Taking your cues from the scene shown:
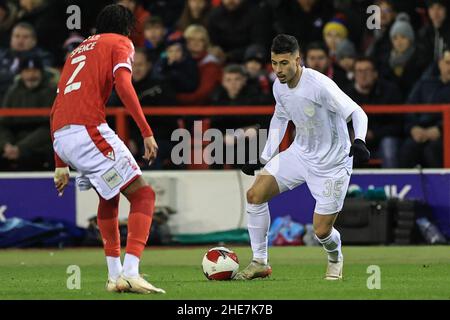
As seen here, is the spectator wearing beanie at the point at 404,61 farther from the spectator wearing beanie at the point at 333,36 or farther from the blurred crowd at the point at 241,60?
the spectator wearing beanie at the point at 333,36

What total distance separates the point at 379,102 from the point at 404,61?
813 millimetres

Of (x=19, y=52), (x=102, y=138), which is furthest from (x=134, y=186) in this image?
(x=19, y=52)

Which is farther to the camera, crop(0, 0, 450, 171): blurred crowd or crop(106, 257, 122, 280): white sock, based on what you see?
crop(0, 0, 450, 171): blurred crowd

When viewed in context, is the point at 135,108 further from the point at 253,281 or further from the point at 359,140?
the point at 253,281

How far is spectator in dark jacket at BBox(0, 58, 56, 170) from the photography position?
15211 mm

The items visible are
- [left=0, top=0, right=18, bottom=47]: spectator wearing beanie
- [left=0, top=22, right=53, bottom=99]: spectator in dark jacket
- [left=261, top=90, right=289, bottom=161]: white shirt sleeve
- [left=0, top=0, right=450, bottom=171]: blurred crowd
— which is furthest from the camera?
[left=0, top=0, right=18, bottom=47]: spectator wearing beanie

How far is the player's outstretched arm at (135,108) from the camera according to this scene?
8398 mm

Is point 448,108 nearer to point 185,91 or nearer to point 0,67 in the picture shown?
point 185,91

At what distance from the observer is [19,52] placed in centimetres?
1647

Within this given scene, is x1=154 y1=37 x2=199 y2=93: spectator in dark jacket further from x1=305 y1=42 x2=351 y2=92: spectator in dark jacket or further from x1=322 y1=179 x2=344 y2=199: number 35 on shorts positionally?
x1=322 y1=179 x2=344 y2=199: number 35 on shorts

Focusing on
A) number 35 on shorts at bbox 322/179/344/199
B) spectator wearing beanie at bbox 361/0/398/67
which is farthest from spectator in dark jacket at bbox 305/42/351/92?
number 35 on shorts at bbox 322/179/344/199

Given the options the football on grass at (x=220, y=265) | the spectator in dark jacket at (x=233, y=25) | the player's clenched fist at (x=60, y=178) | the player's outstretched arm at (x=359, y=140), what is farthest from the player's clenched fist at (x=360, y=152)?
the spectator in dark jacket at (x=233, y=25)

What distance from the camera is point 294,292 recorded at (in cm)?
884

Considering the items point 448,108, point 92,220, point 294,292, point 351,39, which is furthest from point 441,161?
point 294,292
